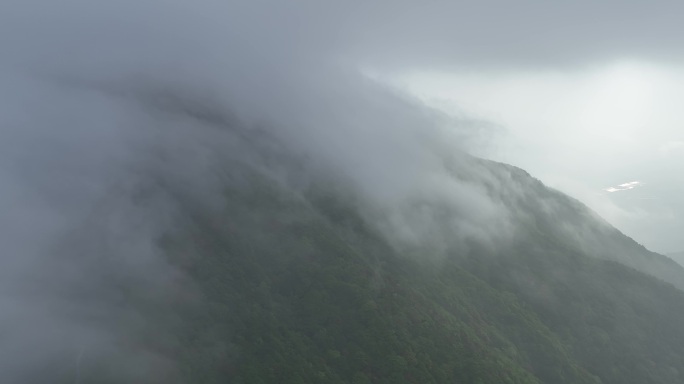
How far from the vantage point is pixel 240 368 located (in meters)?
184

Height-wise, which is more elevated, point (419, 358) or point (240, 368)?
point (419, 358)

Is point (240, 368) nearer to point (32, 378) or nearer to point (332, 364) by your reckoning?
point (332, 364)

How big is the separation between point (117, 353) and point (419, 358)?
8826 cm

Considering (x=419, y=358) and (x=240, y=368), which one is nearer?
(x=240, y=368)

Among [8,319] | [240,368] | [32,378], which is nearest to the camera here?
[32,378]

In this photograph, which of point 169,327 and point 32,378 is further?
point 169,327

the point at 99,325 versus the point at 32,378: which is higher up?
the point at 99,325

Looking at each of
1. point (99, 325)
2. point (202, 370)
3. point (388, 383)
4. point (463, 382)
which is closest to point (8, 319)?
point (99, 325)

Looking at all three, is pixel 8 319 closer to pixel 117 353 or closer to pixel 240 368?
pixel 117 353

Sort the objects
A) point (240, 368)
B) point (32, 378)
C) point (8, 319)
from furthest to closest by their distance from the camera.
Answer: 1. point (8, 319)
2. point (240, 368)
3. point (32, 378)

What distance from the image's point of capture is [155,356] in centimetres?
18462

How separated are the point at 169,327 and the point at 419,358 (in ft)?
251

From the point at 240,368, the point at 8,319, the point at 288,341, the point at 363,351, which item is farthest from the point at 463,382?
the point at 8,319

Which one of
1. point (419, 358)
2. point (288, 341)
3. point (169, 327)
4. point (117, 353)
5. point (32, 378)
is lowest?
point (32, 378)
